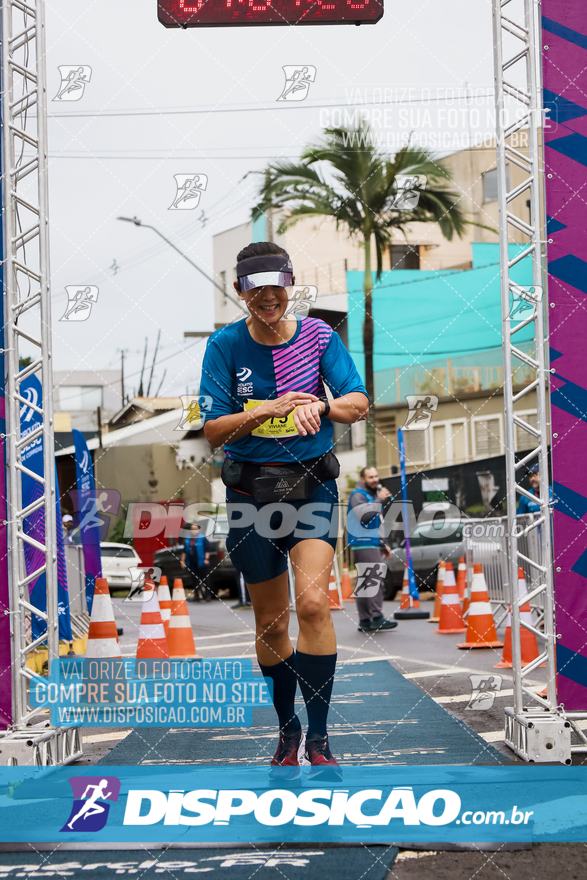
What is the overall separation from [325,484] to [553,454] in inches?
54.0

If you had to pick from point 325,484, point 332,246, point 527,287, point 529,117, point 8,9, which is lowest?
point 325,484

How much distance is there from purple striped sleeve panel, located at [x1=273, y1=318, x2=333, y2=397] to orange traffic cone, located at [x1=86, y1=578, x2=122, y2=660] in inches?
140

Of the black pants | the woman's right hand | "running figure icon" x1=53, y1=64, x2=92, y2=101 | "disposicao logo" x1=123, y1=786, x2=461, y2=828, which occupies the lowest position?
the black pants

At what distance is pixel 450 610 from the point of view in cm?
1110

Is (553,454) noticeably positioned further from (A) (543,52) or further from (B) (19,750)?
(B) (19,750)

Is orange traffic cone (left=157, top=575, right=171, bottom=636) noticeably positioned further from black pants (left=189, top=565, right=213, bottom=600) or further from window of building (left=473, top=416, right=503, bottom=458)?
window of building (left=473, top=416, right=503, bottom=458)

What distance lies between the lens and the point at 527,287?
4.78m

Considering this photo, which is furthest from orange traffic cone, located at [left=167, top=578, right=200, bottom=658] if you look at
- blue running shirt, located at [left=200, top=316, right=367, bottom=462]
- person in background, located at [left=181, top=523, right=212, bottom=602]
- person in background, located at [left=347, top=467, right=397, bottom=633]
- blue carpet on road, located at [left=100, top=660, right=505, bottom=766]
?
person in background, located at [left=181, top=523, right=212, bottom=602]

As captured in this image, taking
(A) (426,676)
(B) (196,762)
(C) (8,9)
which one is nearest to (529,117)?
(C) (8,9)

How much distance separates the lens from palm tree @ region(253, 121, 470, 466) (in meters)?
21.2

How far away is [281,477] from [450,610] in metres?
7.73

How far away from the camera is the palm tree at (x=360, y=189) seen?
2122cm

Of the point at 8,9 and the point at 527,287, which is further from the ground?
the point at 8,9

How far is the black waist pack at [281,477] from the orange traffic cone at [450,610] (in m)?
7.49
